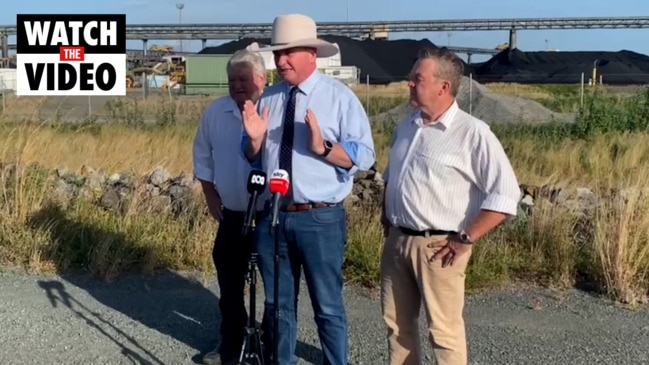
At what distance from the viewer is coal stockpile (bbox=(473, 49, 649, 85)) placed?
178ft

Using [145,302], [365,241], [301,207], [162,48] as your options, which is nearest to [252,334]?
[301,207]

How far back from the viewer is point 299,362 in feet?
17.2

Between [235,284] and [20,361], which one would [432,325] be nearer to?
[235,284]

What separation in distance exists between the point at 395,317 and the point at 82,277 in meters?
3.39

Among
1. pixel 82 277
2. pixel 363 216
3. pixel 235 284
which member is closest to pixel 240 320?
pixel 235 284

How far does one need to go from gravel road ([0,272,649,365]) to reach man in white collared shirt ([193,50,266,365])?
317mm

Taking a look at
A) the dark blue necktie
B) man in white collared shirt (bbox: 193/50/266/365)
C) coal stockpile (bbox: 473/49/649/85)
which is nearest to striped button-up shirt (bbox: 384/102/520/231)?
the dark blue necktie

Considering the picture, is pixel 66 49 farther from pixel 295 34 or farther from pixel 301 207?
pixel 301 207

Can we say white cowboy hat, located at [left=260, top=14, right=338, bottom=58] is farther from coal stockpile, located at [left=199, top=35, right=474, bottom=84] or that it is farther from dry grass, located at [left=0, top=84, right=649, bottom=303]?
coal stockpile, located at [left=199, top=35, right=474, bottom=84]

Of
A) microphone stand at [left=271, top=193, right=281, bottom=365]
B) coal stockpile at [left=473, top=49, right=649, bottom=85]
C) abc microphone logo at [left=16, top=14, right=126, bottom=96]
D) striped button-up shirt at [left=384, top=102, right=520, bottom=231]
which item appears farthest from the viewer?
coal stockpile at [left=473, top=49, right=649, bottom=85]

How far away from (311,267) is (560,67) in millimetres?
60816

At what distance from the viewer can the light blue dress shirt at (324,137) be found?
14.4ft

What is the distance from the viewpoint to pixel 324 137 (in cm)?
438

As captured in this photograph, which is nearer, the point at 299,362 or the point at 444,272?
the point at 444,272
